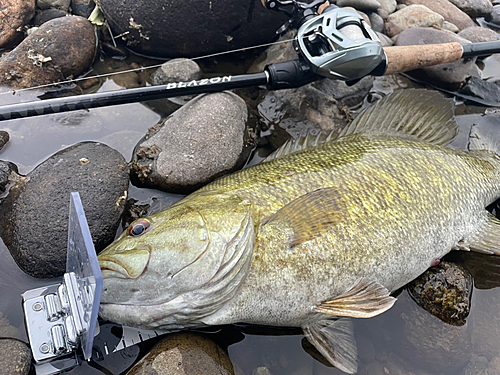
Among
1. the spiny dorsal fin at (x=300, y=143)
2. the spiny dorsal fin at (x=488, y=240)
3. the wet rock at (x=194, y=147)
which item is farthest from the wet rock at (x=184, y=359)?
the spiny dorsal fin at (x=488, y=240)

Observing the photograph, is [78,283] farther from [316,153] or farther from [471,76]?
[471,76]

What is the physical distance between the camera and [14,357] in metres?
2.29

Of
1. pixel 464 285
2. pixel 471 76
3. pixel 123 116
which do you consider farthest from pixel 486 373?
pixel 123 116

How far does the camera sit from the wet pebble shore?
2729 mm

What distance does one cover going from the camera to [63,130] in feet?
11.7

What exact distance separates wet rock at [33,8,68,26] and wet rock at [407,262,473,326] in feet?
15.5

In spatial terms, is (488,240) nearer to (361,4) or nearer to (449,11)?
(361,4)

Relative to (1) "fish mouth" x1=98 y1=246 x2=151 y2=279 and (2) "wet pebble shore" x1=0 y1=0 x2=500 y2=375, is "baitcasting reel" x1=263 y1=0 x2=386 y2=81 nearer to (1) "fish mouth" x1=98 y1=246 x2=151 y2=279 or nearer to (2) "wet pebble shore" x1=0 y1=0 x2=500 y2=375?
(2) "wet pebble shore" x1=0 y1=0 x2=500 y2=375

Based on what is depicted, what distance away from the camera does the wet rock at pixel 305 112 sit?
12.5 ft

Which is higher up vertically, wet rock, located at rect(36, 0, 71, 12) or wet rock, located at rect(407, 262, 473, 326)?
wet rock, located at rect(36, 0, 71, 12)

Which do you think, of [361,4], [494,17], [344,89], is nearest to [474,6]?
[494,17]

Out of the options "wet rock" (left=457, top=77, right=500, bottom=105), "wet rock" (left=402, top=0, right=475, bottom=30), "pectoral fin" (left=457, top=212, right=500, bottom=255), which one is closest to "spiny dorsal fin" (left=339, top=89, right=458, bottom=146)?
"pectoral fin" (left=457, top=212, right=500, bottom=255)

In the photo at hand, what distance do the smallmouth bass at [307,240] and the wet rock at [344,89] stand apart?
917 millimetres

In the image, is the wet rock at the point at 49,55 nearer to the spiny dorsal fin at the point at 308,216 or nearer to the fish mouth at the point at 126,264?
the fish mouth at the point at 126,264
